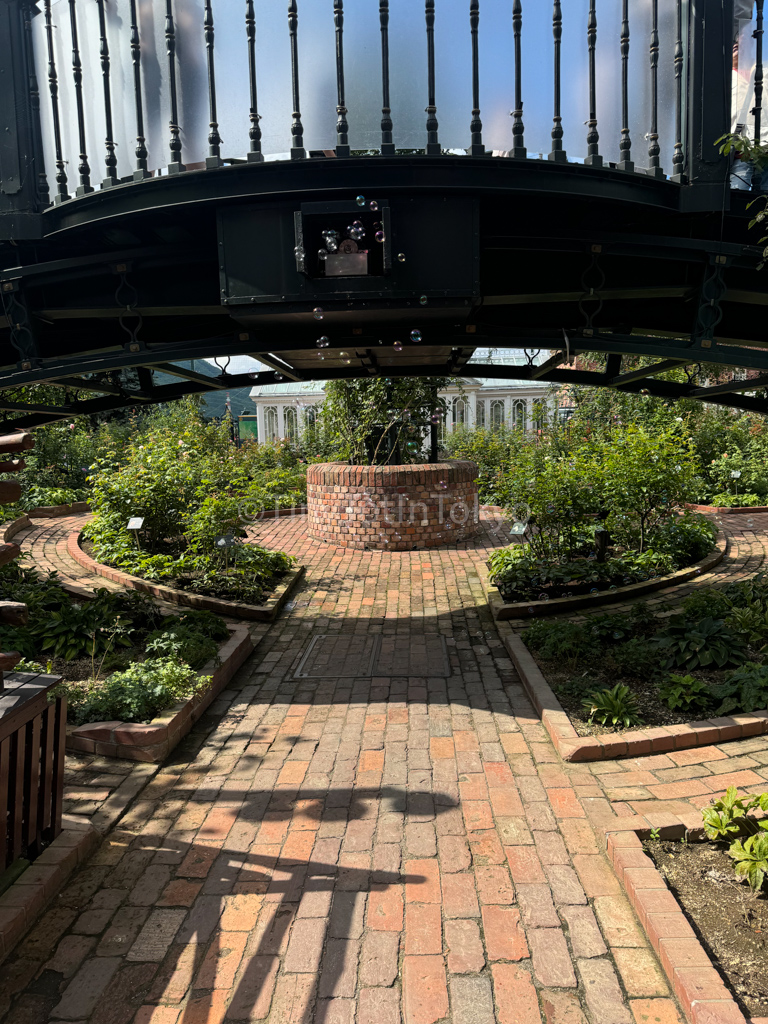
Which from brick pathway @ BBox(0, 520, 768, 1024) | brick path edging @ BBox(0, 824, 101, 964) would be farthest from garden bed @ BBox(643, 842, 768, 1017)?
brick path edging @ BBox(0, 824, 101, 964)

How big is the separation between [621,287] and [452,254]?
5.30 ft

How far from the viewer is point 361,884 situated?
9.86ft

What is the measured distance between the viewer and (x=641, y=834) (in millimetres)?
3182

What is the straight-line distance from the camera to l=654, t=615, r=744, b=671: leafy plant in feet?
16.2

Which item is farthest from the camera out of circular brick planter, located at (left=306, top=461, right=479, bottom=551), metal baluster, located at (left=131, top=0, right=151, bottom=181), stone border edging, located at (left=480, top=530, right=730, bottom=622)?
circular brick planter, located at (left=306, top=461, right=479, bottom=551)

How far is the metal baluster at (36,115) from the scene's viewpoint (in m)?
4.66

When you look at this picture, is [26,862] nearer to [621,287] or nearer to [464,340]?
[464,340]

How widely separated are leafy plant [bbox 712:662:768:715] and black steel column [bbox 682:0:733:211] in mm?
3198

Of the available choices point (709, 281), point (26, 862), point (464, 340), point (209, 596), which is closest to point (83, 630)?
point (209, 596)

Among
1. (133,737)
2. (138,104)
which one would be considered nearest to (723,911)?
(133,737)

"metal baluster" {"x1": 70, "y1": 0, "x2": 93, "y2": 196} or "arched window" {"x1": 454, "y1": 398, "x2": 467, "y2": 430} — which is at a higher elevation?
"metal baluster" {"x1": 70, "y1": 0, "x2": 93, "y2": 196}

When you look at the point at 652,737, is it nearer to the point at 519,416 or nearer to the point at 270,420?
the point at 519,416

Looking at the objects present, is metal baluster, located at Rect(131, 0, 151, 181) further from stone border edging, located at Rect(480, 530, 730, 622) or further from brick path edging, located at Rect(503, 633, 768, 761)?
stone border edging, located at Rect(480, 530, 730, 622)

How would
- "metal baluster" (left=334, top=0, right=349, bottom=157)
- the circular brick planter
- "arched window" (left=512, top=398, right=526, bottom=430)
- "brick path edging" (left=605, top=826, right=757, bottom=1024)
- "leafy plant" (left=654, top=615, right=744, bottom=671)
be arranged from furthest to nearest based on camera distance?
"arched window" (left=512, top=398, right=526, bottom=430) < the circular brick planter < "leafy plant" (left=654, top=615, right=744, bottom=671) < "metal baluster" (left=334, top=0, right=349, bottom=157) < "brick path edging" (left=605, top=826, right=757, bottom=1024)
